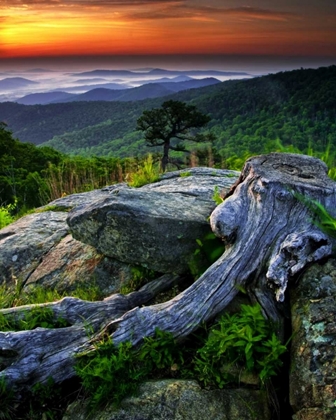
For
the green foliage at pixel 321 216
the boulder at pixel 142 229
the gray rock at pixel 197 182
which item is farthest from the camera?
the gray rock at pixel 197 182

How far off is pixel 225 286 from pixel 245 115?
124 meters

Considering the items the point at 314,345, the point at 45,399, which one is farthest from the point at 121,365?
the point at 314,345

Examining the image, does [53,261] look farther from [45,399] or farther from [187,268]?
[45,399]

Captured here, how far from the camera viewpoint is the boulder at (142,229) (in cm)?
493

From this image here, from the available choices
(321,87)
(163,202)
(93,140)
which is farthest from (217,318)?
(93,140)

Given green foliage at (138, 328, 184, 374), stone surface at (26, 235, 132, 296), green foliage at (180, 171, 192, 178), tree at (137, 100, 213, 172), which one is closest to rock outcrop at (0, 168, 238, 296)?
stone surface at (26, 235, 132, 296)

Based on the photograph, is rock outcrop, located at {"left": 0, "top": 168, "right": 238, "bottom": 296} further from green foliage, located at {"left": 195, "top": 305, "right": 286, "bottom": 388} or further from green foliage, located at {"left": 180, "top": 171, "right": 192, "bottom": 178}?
green foliage, located at {"left": 195, "top": 305, "right": 286, "bottom": 388}

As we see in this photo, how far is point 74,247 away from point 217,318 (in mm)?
2550

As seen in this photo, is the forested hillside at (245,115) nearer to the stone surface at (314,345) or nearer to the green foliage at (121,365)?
the stone surface at (314,345)

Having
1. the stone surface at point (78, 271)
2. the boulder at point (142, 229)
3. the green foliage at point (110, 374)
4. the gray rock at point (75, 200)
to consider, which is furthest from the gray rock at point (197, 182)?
the green foliage at point (110, 374)

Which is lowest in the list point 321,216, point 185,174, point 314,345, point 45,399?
point 45,399

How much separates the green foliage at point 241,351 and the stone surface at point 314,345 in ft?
0.60

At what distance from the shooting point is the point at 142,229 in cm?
493

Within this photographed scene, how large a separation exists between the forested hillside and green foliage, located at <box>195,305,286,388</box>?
225 ft
